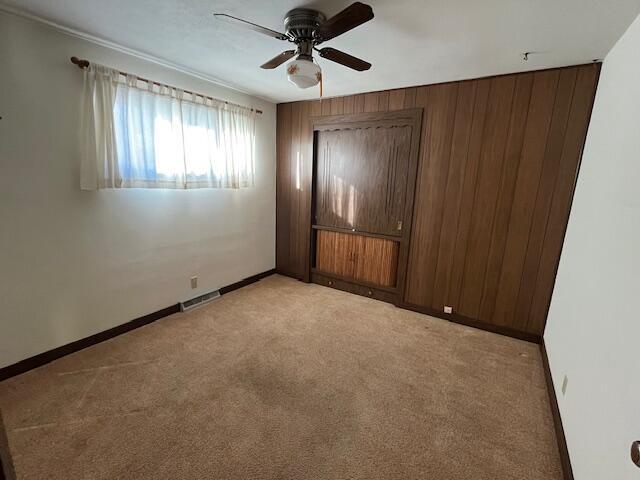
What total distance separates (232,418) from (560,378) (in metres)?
2.10

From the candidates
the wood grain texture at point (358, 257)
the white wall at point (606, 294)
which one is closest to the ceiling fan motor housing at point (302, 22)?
the white wall at point (606, 294)

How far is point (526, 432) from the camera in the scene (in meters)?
1.78

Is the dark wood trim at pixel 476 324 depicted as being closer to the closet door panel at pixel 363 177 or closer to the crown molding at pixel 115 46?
the closet door panel at pixel 363 177

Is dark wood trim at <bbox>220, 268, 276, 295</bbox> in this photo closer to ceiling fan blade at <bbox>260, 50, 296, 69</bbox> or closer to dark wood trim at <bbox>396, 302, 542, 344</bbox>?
dark wood trim at <bbox>396, 302, 542, 344</bbox>

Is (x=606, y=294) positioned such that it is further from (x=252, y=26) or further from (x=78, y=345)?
(x=78, y=345)

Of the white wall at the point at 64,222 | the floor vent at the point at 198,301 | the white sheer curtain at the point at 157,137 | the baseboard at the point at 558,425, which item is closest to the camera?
the baseboard at the point at 558,425

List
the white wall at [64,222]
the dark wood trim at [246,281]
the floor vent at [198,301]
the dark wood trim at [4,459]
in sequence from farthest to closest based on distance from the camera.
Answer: the dark wood trim at [246,281] < the floor vent at [198,301] < the white wall at [64,222] < the dark wood trim at [4,459]

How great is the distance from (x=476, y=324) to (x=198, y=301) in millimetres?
2905

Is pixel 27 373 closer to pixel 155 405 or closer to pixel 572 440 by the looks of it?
pixel 155 405

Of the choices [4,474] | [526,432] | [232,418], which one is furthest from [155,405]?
[526,432]

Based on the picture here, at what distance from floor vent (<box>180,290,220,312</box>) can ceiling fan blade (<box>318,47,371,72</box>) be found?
266cm

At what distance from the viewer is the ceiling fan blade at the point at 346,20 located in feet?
4.62

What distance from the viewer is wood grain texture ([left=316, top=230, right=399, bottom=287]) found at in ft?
11.3

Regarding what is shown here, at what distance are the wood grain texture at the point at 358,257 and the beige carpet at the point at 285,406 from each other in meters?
0.79
